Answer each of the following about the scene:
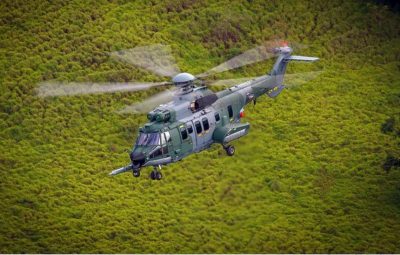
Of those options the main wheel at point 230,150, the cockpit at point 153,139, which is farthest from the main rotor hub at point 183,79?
the main wheel at point 230,150

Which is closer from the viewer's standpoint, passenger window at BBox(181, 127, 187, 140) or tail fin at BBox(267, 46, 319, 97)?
passenger window at BBox(181, 127, 187, 140)

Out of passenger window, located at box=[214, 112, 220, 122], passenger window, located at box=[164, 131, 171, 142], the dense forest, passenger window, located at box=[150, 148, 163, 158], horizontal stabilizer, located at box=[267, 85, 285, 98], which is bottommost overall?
the dense forest

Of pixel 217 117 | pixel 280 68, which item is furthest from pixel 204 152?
pixel 217 117

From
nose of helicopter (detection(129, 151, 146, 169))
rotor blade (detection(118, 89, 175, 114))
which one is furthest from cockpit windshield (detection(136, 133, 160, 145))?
rotor blade (detection(118, 89, 175, 114))

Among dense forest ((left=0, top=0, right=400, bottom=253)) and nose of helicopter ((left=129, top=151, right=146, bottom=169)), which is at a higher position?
nose of helicopter ((left=129, top=151, right=146, bottom=169))

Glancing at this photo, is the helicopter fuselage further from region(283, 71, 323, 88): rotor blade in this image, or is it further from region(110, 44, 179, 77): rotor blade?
region(110, 44, 179, 77): rotor blade

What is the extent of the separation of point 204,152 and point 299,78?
11.9 meters

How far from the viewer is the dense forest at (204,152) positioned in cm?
6762

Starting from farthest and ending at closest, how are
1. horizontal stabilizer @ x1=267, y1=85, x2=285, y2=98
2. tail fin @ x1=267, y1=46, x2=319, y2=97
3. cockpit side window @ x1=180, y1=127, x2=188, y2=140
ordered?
tail fin @ x1=267, y1=46, x2=319, y2=97
horizontal stabilizer @ x1=267, y1=85, x2=285, y2=98
cockpit side window @ x1=180, y1=127, x2=188, y2=140

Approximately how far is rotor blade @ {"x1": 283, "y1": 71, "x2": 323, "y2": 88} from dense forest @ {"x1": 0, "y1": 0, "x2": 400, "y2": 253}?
946mm

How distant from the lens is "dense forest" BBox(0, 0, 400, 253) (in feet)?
222

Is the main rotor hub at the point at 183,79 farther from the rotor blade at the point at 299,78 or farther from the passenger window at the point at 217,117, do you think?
the rotor blade at the point at 299,78

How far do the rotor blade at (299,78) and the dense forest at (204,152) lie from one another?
0.95m

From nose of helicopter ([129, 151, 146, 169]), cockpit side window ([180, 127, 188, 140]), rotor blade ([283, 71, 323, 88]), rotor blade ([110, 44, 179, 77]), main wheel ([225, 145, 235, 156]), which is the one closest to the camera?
nose of helicopter ([129, 151, 146, 169])
